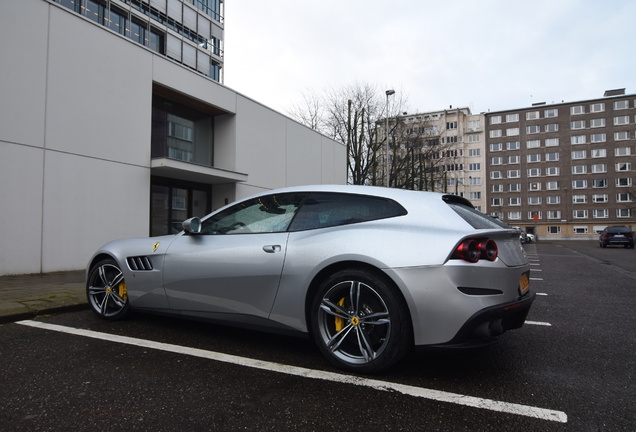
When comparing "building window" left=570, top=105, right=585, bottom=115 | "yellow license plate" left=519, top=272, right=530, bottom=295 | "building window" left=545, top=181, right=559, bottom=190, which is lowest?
"yellow license plate" left=519, top=272, right=530, bottom=295

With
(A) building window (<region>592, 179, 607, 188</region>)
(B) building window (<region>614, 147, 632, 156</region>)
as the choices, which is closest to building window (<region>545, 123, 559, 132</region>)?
(B) building window (<region>614, 147, 632, 156</region>)

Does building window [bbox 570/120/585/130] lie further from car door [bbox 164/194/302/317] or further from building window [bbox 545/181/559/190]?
car door [bbox 164/194/302/317]

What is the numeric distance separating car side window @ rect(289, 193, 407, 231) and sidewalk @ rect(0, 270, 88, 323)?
339 centimetres

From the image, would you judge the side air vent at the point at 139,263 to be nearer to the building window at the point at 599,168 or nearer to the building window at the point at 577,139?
the building window at the point at 577,139

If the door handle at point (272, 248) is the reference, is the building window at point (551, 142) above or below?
above

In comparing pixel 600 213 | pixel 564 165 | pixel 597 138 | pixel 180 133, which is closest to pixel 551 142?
pixel 564 165

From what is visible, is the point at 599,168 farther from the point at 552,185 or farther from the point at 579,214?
the point at 579,214

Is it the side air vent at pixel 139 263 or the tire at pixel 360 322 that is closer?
the tire at pixel 360 322

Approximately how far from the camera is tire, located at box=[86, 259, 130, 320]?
164 inches

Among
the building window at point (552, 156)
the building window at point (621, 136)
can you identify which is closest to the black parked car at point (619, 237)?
the building window at point (552, 156)

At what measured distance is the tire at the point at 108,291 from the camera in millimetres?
4172

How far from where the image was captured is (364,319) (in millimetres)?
2693

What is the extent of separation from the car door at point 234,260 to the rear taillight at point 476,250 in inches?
50.2

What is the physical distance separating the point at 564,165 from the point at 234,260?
79.5 m
